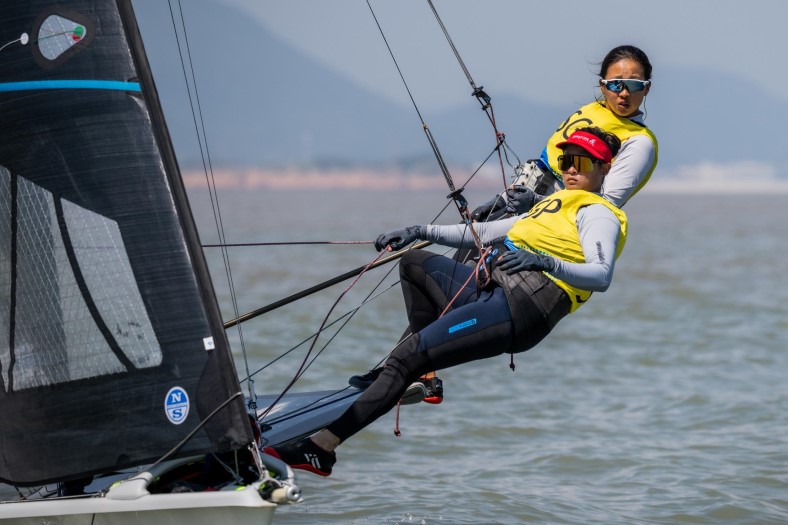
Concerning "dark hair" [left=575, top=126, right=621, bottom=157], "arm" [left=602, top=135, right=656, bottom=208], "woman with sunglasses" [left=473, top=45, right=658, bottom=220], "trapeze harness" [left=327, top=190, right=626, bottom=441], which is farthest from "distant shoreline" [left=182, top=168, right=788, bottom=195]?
"trapeze harness" [left=327, top=190, right=626, bottom=441]

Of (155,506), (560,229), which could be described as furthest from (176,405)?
(560,229)

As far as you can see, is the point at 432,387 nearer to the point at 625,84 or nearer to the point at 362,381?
the point at 362,381

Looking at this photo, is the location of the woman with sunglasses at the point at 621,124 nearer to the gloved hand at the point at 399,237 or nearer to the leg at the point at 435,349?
the gloved hand at the point at 399,237

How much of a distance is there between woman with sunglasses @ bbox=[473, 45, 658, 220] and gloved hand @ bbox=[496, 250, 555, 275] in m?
0.62

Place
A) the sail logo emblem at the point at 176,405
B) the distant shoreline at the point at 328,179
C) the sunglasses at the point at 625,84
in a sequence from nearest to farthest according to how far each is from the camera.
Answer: the sail logo emblem at the point at 176,405
the sunglasses at the point at 625,84
the distant shoreline at the point at 328,179

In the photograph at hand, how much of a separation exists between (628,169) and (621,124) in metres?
0.24

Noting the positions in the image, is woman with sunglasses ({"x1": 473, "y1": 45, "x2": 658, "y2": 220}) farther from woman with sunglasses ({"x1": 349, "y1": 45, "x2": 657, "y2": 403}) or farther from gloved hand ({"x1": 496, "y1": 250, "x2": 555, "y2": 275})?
gloved hand ({"x1": 496, "y1": 250, "x2": 555, "y2": 275})

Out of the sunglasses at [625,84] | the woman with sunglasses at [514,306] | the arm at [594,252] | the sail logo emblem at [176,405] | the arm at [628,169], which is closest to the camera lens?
the sail logo emblem at [176,405]

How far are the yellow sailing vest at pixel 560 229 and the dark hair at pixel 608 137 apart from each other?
9.2 inches

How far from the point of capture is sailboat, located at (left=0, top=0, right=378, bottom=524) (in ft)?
11.1

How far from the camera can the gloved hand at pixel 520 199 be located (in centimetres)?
437

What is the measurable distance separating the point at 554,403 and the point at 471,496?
2535mm

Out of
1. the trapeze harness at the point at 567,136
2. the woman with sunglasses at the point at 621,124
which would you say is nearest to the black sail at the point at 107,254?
the woman with sunglasses at the point at 621,124

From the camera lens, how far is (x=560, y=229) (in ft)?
12.3
